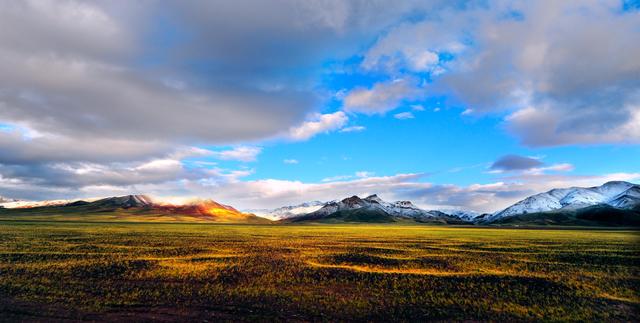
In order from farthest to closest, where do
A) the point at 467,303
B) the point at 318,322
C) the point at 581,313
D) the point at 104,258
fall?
the point at 104,258, the point at 467,303, the point at 581,313, the point at 318,322

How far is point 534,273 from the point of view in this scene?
31266mm

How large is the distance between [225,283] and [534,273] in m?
27.9

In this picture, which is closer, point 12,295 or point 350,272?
point 12,295

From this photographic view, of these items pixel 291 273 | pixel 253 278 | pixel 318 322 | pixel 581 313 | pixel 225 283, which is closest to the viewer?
pixel 318 322

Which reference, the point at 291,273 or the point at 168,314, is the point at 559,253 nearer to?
the point at 291,273

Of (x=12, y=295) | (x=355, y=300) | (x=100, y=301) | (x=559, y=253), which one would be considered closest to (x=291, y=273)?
(x=355, y=300)

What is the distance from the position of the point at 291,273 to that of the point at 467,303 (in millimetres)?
15143

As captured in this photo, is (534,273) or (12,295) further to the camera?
(534,273)

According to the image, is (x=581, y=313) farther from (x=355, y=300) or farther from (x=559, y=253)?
(x=559, y=253)

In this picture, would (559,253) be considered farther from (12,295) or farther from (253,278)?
(12,295)

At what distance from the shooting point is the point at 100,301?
22000mm

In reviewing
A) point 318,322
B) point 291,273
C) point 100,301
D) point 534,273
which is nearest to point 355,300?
point 318,322

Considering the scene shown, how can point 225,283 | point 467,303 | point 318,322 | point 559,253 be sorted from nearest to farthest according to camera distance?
1. point 318,322
2. point 467,303
3. point 225,283
4. point 559,253

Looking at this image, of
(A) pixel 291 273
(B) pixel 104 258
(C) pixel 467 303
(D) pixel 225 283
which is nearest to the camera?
(C) pixel 467 303
